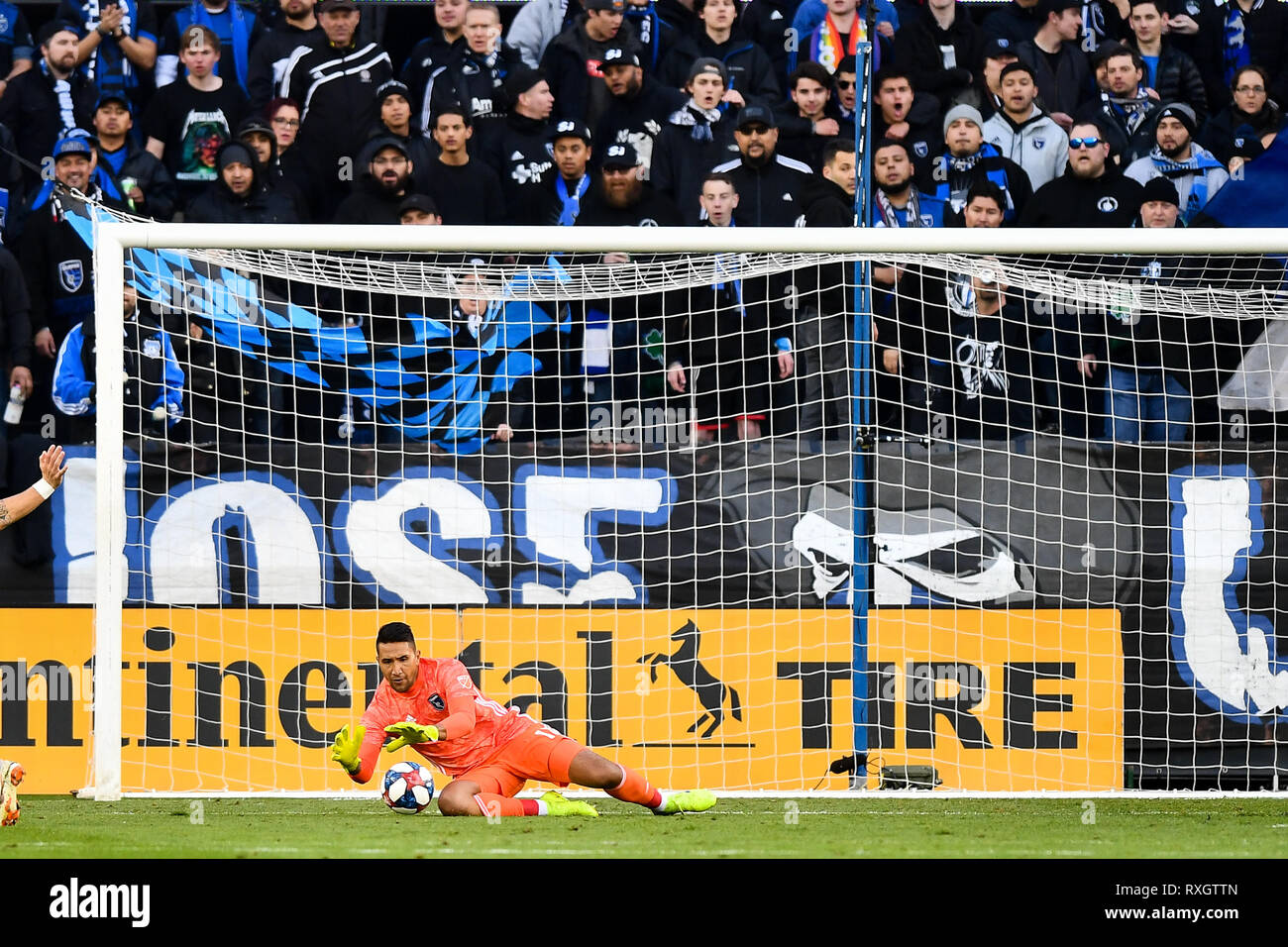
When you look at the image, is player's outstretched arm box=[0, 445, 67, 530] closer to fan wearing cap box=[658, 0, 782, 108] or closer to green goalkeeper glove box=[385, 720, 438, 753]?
green goalkeeper glove box=[385, 720, 438, 753]

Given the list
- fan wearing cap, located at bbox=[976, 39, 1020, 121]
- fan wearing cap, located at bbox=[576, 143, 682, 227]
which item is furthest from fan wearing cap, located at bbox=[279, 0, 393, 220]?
fan wearing cap, located at bbox=[976, 39, 1020, 121]

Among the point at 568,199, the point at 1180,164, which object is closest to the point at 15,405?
the point at 568,199

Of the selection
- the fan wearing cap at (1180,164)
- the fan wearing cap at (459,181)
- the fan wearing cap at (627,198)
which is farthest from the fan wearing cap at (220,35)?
the fan wearing cap at (1180,164)

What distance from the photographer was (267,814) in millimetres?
6617

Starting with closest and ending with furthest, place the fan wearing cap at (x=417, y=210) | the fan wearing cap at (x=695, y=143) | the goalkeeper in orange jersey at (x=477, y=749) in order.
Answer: the goalkeeper in orange jersey at (x=477, y=749) → the fan wearing cap at (x=417, y=210) → the fan wearing cap at (x=695, y=143)

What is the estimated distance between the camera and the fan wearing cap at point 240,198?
29.8 feet

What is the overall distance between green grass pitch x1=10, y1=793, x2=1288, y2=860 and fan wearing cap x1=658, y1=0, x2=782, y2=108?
4.44 metres

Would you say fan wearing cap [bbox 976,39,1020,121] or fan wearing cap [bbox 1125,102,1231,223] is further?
fan wearing cap [bbox 976,39,1020,121]

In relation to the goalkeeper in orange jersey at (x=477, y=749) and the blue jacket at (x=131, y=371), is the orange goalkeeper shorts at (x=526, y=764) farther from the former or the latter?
the blue jacket at (x=131, y=371)

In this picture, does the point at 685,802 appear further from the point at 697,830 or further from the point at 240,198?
the point at 240,198

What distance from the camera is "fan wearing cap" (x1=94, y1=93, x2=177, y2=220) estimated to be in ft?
29.9

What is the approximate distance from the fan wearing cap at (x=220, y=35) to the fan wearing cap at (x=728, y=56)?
2512 millimetres

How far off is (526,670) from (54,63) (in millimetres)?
4599

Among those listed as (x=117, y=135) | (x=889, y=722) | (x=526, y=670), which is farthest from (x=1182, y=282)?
(x=117, y=135)
